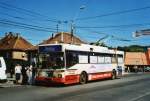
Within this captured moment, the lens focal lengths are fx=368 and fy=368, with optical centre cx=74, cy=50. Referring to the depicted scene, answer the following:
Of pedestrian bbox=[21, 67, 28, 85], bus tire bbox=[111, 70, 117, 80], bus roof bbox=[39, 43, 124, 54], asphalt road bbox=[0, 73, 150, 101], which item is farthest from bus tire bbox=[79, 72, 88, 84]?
bus tire bbox=[111, 70, 117, 80]

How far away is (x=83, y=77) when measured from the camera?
90.2ft

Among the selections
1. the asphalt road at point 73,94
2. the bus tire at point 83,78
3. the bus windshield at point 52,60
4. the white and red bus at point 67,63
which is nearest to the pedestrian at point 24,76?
the white and red bus at point 67,63

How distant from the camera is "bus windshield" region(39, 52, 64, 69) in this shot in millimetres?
24820

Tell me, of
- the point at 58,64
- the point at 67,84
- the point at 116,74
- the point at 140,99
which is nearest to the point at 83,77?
the point at 67,84

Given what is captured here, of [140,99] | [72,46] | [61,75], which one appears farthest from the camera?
[72,46]

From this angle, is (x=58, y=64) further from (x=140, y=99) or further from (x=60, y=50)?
(x=140, y=99)

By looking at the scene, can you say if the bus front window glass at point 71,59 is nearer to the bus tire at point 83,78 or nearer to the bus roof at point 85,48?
the bus roof at point 85,48

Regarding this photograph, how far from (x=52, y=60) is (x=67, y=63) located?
1046 mm

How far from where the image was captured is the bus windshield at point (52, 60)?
24.8m

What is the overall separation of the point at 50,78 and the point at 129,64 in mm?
54430

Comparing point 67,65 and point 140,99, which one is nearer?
point 140,99

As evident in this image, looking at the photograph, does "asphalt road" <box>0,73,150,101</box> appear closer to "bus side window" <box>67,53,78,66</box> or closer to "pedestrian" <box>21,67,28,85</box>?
"bus side window" <box>67,53,78,66</box>

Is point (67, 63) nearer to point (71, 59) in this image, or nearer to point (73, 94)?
point (71, 59)

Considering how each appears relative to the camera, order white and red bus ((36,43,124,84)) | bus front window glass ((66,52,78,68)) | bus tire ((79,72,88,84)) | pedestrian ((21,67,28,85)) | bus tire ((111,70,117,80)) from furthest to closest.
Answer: bus tire ((111,70,117,80)) → pedestrian ((21,67,28,85)) → bus tire ((79,72,88,84)) → bus front window glass ((66,52,78,68)) → white and red bus ((36,43,124,84))
